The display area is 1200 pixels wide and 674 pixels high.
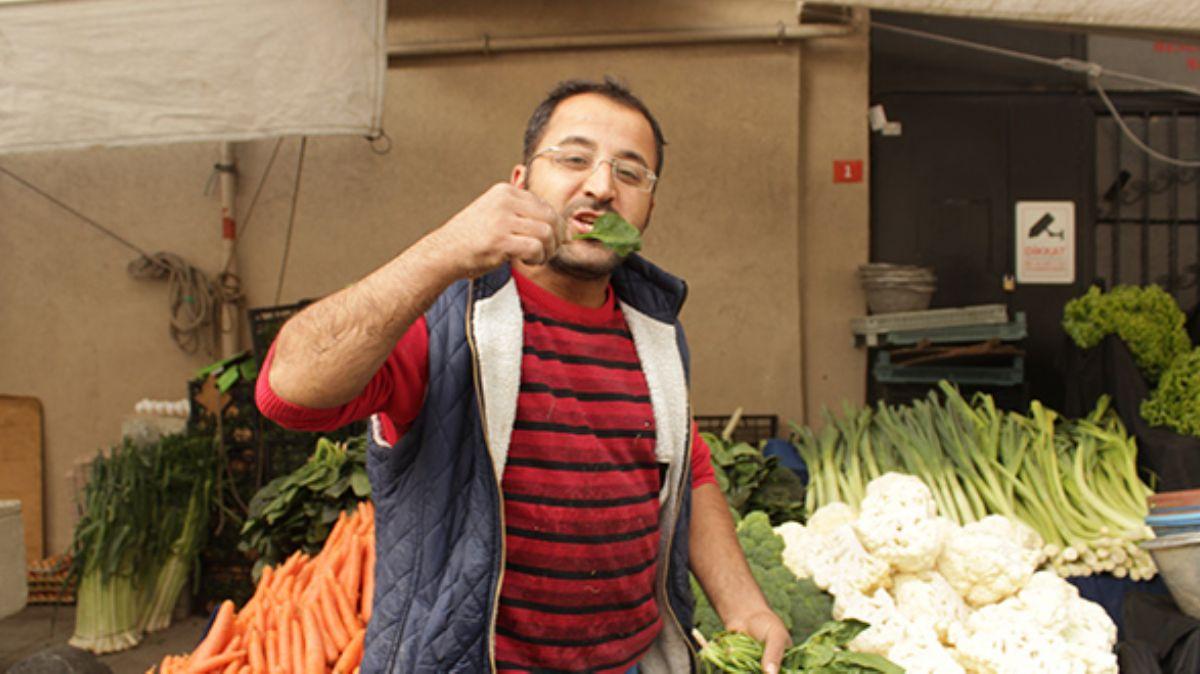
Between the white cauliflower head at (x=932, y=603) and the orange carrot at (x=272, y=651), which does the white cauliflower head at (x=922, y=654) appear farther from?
the orange carrot at (x=272, y=651)

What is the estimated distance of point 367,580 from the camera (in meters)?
2.97

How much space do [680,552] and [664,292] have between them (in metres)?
0.60

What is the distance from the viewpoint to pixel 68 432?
617 cm

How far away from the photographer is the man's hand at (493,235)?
1219 millimetres

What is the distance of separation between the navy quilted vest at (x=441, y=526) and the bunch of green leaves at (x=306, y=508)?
2232 millimetres

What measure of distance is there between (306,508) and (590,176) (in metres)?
2.69

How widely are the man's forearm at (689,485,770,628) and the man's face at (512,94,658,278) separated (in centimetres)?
69

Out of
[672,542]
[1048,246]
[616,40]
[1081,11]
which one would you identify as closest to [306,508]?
[672,542]

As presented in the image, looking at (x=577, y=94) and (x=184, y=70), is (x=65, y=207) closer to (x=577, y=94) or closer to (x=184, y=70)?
(x=184, y=70)

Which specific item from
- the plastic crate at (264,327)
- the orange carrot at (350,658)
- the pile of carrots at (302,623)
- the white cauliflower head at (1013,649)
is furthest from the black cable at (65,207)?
the white cauliflower head at (1013,649)

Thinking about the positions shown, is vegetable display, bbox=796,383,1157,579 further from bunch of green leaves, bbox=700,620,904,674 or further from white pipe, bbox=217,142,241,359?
white pipe, bbox=217,142,241,359

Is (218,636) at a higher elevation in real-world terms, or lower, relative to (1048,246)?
lower

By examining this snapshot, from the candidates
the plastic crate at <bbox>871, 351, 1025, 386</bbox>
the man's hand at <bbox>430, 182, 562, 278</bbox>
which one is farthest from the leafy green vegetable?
the plastic crate at <bbox>871, 351, 1025, 386</bbox>

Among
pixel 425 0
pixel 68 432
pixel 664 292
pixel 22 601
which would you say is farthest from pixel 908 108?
pixel 68 432
